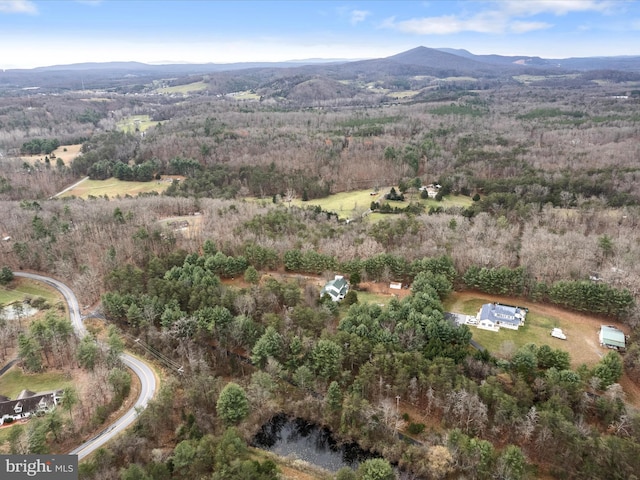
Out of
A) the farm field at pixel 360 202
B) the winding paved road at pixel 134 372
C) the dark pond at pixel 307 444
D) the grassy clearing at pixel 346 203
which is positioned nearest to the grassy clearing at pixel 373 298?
the dark pond at pixel 307 444

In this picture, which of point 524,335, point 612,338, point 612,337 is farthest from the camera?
point 524,335

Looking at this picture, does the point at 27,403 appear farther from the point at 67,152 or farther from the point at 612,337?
the point at 67,152

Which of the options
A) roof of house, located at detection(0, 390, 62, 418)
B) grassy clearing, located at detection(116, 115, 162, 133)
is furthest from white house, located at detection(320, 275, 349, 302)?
grassy clearing, located at detection(116, 115, 162, 133)

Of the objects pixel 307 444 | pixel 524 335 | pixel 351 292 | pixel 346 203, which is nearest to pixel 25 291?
pixel 351 292

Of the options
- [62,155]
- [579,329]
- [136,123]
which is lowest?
[579,329]

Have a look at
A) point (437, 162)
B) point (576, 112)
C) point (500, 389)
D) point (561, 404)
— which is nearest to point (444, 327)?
point (500, 389)

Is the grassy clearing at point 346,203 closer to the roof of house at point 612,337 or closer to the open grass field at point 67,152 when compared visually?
the roof of house at point 612,337

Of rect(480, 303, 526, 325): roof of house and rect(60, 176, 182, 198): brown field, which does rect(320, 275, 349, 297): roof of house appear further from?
rect(60, 176, 182, 198): brown field

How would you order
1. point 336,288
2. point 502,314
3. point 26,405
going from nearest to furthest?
point 26,405 → point 502,314 → point 336,288
